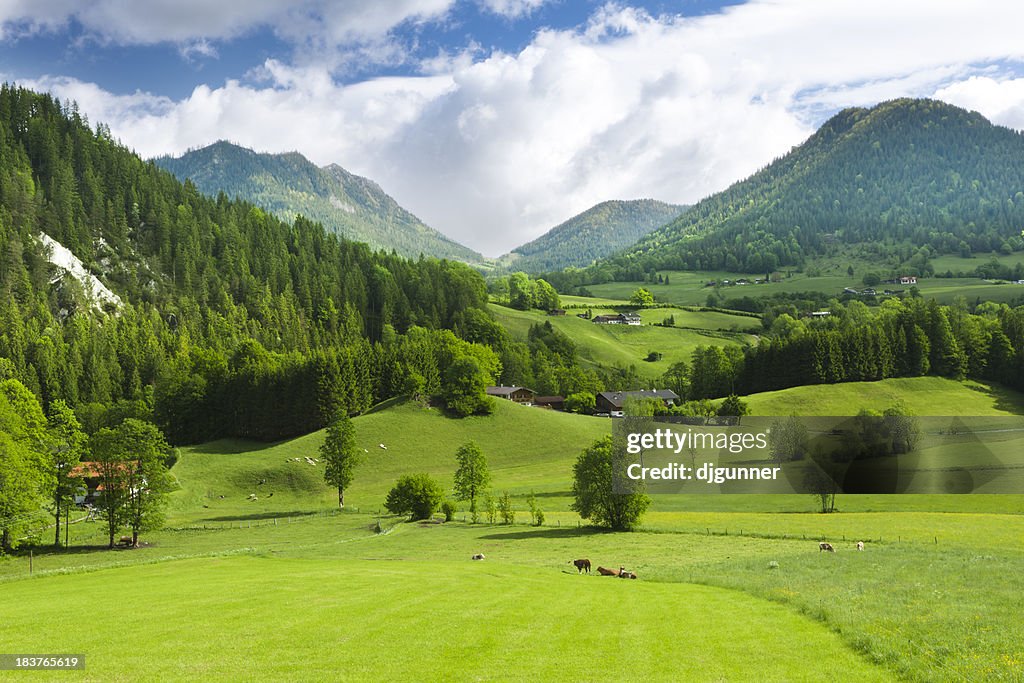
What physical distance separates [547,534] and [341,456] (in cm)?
4026

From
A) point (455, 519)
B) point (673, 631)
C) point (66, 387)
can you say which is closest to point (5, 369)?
point (66, 387)

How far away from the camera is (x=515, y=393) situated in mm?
162750

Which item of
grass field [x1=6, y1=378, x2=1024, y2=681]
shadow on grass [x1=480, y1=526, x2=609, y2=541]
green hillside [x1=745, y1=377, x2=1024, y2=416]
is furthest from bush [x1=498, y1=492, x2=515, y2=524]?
green hillside [x1=745, y1=377, x2=1024, y2=416]

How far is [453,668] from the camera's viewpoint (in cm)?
1934

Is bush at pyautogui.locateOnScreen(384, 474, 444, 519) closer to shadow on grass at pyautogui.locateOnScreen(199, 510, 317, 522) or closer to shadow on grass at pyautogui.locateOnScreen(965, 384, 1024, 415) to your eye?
shadow on grass at pyautogui.locateOnScreen(199, 510, 317, 522)

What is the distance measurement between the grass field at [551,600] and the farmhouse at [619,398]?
2990 inches

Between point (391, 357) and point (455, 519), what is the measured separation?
65.6 metres

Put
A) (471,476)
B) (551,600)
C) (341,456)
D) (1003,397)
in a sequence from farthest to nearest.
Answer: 1. (1003,397)
2. (341,456)
3. (471,476)
4. (551,600)

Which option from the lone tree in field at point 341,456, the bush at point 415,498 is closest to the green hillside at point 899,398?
the bush at point 415,498

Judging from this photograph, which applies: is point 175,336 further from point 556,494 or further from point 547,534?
point 547,534

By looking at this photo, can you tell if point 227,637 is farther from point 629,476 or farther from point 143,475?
point 143,475

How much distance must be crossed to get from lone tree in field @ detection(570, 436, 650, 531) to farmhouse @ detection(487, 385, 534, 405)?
293 ft

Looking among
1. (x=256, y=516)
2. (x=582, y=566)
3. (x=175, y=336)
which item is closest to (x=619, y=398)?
(x=256, y=516)

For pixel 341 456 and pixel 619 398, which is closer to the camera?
pixel 341 456
